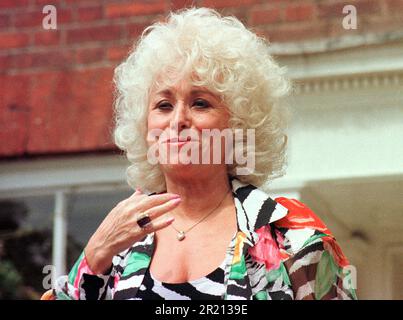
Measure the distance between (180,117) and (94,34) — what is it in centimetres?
190

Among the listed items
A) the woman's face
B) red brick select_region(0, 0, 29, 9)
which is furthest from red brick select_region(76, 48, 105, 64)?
the woman's face

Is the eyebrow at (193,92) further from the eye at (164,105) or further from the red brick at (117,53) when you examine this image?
the red brick at (117,53)

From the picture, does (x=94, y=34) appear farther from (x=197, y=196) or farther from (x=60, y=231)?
(x=197, y=196)

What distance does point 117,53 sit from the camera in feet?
13.7

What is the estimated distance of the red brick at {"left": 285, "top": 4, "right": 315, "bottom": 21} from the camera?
13.1 feet

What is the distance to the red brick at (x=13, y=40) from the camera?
4.31m

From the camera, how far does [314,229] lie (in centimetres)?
238

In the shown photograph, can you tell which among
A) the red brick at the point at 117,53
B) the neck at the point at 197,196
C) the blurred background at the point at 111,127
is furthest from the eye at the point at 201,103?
the red brick at the point at 117,53

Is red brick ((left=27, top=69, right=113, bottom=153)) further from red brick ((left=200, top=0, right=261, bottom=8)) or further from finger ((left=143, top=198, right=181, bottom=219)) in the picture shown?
finger ((left=143, top=198, right=181, bottom=219))

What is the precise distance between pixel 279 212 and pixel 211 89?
323 mm

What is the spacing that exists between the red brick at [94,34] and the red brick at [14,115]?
9.6 inches

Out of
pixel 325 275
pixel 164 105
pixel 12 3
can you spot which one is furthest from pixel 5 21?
pixel 325 275

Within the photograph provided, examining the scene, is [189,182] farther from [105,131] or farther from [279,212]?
[105,131]
